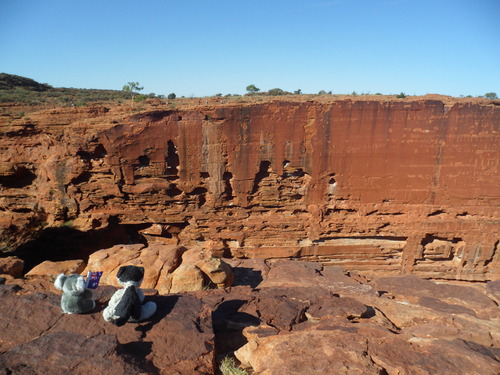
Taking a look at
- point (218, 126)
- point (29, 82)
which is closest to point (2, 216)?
point (218, 126)

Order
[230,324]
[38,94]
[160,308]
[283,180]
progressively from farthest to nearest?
[38,94], [283,180], [230,324], [160,308]

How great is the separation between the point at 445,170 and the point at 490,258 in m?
3.00

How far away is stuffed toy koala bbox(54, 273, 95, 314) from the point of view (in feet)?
11.7

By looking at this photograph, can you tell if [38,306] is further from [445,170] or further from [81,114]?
[445,170]

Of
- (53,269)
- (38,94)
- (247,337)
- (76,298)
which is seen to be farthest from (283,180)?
(38,94)

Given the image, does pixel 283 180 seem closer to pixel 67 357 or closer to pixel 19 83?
pixel 67 357

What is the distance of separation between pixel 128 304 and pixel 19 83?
69.7 feet

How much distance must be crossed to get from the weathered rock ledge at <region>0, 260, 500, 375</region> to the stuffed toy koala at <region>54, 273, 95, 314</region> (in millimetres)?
86

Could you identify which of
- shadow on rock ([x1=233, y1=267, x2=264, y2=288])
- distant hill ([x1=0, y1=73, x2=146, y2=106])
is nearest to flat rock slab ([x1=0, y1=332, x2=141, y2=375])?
shadow on rock ([x1=233, y1=267, x2=264, y2=288])

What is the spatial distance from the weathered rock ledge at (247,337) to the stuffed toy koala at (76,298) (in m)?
0.09

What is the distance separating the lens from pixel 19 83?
63.4 feet

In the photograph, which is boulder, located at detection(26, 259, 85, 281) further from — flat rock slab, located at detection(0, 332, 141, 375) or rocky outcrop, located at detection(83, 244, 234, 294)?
flat rock slab, located at detection(0, 332, 141, 375)

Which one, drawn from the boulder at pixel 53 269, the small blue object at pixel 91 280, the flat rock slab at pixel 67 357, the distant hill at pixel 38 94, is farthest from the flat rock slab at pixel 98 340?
the distant hill at pixel 38 94

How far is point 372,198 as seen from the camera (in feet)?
30.2
